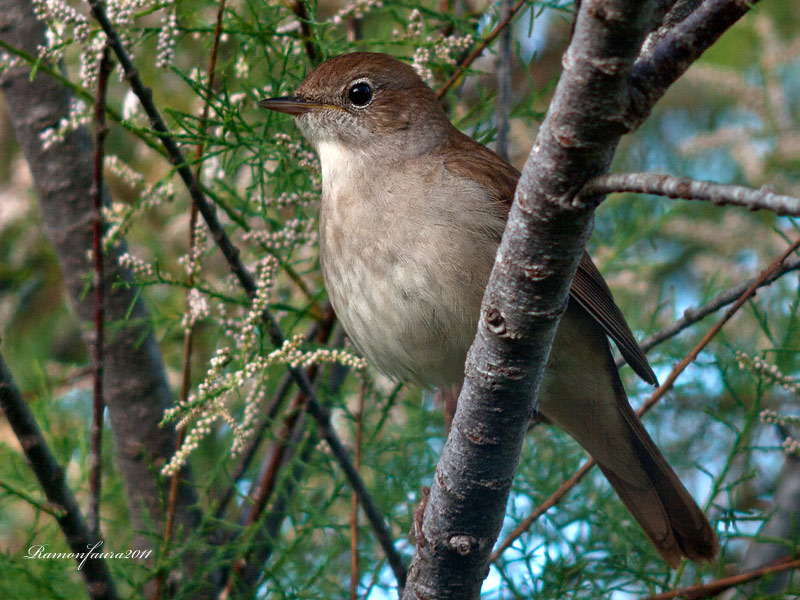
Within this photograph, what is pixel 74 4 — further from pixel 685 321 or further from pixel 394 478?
pixel 685 321

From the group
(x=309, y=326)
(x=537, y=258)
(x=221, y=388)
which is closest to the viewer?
(x=537, y=258)

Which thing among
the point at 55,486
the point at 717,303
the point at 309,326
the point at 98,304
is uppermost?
the point at 309,326

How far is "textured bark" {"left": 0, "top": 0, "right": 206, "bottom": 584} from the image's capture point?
3.26 metres

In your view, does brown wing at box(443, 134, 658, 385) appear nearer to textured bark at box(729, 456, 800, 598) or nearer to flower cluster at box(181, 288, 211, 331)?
textured bark at box(729, 456, 800, 598)

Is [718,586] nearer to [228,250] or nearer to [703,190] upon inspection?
[703,190]

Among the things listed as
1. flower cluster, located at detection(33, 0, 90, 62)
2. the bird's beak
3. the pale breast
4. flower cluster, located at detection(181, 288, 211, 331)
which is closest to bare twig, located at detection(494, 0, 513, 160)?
the pale breast

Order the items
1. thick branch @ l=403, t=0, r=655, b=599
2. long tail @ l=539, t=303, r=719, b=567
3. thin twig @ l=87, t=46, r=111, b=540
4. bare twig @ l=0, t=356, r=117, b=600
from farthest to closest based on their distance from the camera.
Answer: long tail @ l=539, t=303, r=719, b=567
thin twig @ l=87, t=46, r=111, b=540
bare twig @ l=0, t=356, r=117, b=600
thick branch @ l=403, t=0, r=655, b=599

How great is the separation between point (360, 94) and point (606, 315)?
1.25 m

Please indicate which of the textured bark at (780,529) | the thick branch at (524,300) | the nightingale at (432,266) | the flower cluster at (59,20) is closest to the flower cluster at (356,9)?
the nightingale at (432,266)

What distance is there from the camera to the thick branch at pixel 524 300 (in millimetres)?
1414

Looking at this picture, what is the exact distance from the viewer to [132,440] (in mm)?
3277

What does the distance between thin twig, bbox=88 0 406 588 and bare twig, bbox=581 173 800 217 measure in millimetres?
1251

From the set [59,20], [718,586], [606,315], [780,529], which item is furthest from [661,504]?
[59,20]

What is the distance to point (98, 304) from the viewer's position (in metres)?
2.59
